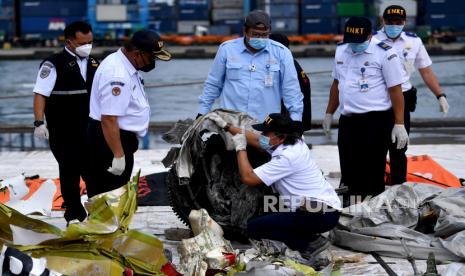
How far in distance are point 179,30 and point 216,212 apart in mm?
49488

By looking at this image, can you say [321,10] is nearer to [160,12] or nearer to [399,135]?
[160,12]

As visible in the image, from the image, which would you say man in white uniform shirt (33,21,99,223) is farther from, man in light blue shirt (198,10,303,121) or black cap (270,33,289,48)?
black cap (270,33,289,48)

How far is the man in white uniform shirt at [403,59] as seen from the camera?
27.3 feet

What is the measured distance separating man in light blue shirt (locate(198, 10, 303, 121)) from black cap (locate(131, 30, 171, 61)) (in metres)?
0.83

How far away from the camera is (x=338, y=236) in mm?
7004

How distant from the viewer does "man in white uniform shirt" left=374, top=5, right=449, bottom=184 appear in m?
8.32

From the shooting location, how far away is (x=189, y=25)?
55.7 m

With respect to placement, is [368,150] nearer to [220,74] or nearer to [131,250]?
[220,74]

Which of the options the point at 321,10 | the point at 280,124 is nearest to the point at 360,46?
the point at 280,124

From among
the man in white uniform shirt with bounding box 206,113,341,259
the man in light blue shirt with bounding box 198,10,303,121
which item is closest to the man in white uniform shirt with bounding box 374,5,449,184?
the man in light blue shirt with bounding box 198,10,303,121

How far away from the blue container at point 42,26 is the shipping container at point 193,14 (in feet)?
18.3

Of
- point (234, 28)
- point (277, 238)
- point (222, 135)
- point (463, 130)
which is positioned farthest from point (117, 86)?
point (234, 28)

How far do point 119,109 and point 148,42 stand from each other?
440mm

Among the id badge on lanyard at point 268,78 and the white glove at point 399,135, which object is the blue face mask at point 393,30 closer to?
the white glove at point 399,135
